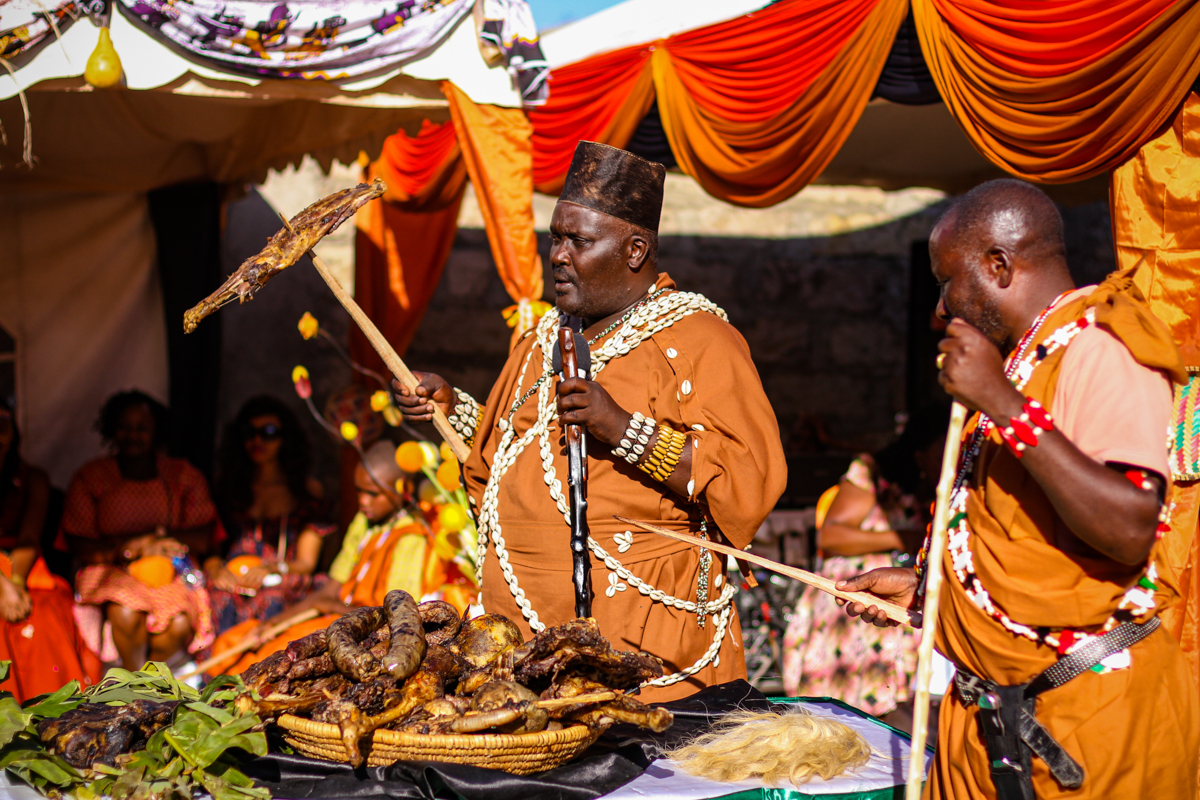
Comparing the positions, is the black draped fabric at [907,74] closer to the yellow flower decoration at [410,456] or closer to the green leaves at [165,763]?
the yellow flower decoration at [410,456]

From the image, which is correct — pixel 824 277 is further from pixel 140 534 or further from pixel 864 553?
pixel 140 534

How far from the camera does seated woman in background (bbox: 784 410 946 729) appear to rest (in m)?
4.37

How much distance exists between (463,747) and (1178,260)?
2.50m

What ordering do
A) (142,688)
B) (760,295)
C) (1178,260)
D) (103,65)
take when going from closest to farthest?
(142,688) < (1178,260) < (103,65) < (760,295)

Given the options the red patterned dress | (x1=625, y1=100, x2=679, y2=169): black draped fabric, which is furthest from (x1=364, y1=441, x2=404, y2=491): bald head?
(x1=625, y1=100, x2=679, y2=169): black draped fabric

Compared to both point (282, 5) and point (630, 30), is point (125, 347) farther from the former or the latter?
point (630, 30)

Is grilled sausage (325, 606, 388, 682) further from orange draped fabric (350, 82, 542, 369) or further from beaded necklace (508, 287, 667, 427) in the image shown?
orange draped fabric (350, 82, 542, 369)

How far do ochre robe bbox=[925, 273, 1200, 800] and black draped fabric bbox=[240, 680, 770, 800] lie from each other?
0.67 metres

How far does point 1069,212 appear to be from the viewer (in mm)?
8273

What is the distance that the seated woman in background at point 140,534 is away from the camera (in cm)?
532

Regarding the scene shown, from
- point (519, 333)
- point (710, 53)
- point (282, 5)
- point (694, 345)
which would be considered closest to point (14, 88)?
point (282, 5)

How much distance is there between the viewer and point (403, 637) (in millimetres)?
2023

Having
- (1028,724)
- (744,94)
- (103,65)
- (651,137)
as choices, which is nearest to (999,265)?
(1028,724)

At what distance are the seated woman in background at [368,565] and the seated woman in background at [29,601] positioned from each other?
69 centimetres
